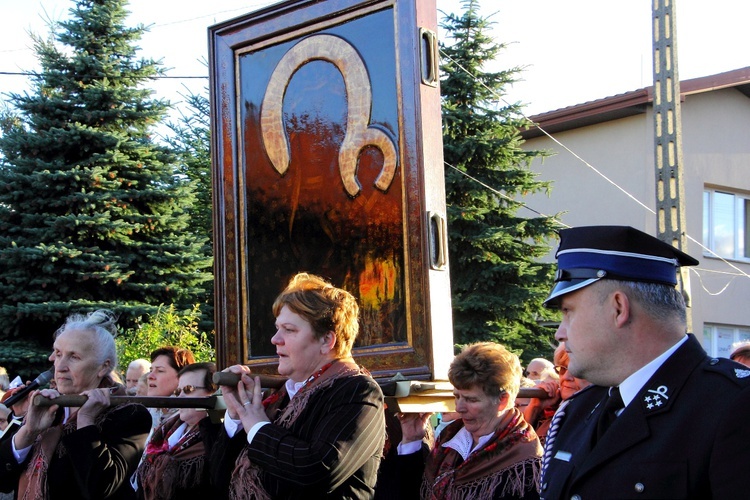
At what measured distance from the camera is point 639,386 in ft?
8.07

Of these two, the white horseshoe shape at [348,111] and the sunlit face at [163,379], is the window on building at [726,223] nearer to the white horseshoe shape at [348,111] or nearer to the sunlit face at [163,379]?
the white horseshoe shape at [348,111]

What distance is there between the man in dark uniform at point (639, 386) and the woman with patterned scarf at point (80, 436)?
2375 millimetres

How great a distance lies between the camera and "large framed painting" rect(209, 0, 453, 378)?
4.58m

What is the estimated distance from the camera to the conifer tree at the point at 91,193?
13062 millimetres

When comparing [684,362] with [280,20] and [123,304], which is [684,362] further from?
A: [123,304]

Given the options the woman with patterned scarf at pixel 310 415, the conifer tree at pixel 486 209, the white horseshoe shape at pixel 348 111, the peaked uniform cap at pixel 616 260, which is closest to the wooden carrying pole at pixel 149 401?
the woman with patterned scarf at pixel 310 415

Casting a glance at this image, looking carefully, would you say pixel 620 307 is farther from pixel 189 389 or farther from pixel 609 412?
pixel 189 389

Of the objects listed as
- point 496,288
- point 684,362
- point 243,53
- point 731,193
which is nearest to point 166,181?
point 496,288

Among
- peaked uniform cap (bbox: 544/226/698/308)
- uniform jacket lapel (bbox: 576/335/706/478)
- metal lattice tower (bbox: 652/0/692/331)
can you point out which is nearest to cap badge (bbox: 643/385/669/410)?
uniform jacket lapel (bbox: 576/335/706/478)

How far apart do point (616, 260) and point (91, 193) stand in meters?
11.5

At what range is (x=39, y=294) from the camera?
1310cm

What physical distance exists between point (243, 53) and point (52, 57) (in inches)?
382

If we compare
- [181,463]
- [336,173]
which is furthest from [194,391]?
[336,173]

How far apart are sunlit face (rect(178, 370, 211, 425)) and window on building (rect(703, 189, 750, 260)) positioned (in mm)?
13345
